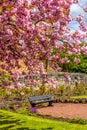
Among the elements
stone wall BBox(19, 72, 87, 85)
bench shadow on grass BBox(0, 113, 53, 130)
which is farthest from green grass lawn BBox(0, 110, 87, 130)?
stone wall BBox(19, 72, 87, 85)

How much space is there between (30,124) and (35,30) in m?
5.60

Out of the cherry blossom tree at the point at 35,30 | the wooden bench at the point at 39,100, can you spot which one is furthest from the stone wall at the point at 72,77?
the cherry blossom tree at the point at 35,30

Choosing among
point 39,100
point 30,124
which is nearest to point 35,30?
point 30,124

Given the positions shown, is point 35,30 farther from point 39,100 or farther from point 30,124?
point 39,100


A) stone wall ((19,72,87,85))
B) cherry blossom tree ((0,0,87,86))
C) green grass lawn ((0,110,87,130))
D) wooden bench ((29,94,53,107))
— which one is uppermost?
cherry blossom tree ((0,0,87,86))

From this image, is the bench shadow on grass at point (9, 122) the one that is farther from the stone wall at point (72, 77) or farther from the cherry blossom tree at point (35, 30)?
the stone wall at point (72, 77)

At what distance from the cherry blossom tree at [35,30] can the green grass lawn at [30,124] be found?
2814 millimetres

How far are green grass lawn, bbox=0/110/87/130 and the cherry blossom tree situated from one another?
281 cm

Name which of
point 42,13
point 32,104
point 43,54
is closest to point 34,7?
point 42,13

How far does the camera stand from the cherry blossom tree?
996 cm

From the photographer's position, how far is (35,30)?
33.6 feet

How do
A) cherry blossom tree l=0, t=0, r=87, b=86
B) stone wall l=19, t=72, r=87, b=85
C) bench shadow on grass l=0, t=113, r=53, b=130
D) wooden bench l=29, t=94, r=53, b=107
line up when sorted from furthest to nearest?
stone wall l=19, t=72, r=87, b=85, wooden bench l=29, t=94, r=53, b=107, bench shadow on grass l=0, t=113, r=53, b=130, cherry blossom tree l=0, t=0, r=87, b=86

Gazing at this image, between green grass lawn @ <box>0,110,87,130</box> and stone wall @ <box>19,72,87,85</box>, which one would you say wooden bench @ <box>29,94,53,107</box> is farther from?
stone wall @ <box>19,72,87,85</box>

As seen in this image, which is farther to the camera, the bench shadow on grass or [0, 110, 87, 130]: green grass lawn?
the bench shadow on grass
